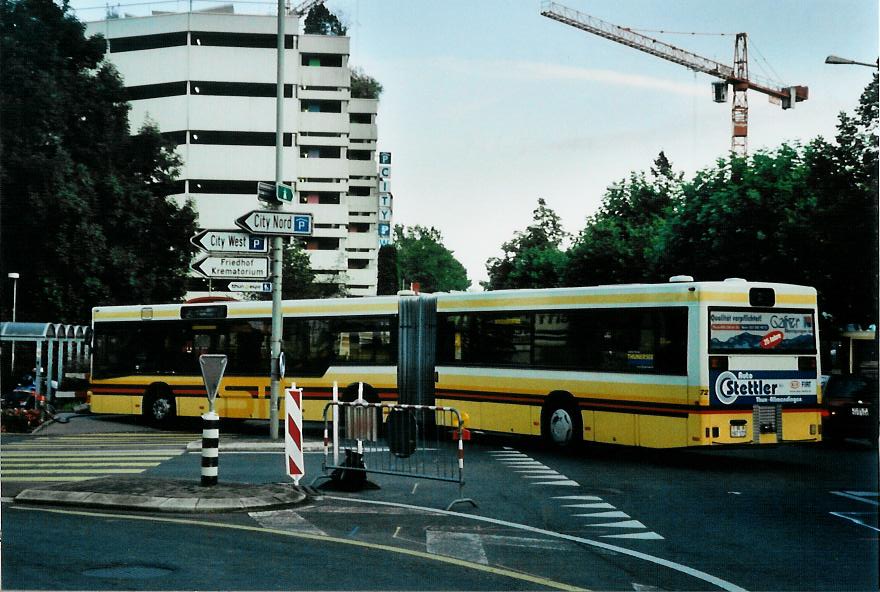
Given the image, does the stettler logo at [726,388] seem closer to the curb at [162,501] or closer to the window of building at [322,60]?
the curb at [162,501]

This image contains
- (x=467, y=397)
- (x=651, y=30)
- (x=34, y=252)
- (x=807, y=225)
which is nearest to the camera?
(x=467, y=397)

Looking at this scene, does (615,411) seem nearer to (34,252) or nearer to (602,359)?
(602,359)

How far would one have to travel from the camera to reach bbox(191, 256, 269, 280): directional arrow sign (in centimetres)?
1811

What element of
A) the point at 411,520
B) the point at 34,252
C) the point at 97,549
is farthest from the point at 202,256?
the point at 34,252

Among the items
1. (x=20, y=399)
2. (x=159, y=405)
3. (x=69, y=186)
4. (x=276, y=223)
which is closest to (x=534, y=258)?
(x=69, y=186)

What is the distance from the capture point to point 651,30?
315 feet

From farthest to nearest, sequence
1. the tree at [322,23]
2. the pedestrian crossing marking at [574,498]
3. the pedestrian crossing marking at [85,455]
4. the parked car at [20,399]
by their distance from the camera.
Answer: the tree at [322,23] < the parked car at [20,399] < the pedestrian crossing marking at [85,455] < the pedestrian crossing marking at [574,498]

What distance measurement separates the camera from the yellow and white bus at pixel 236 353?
22703 millimetres

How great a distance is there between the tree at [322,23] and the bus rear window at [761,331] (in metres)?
107

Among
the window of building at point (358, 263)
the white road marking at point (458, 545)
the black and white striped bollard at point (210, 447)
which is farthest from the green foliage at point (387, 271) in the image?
the white road marking at point (458, 545)

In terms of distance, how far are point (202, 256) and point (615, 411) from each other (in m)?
7.22

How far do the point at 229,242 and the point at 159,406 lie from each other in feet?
30.1

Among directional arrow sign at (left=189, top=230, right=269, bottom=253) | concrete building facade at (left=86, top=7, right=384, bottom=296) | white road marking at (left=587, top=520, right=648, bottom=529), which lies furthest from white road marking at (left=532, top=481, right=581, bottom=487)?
concrete building facade at (left=86, top=7, right=384, bottom=296)

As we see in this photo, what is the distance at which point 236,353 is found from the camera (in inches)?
964
